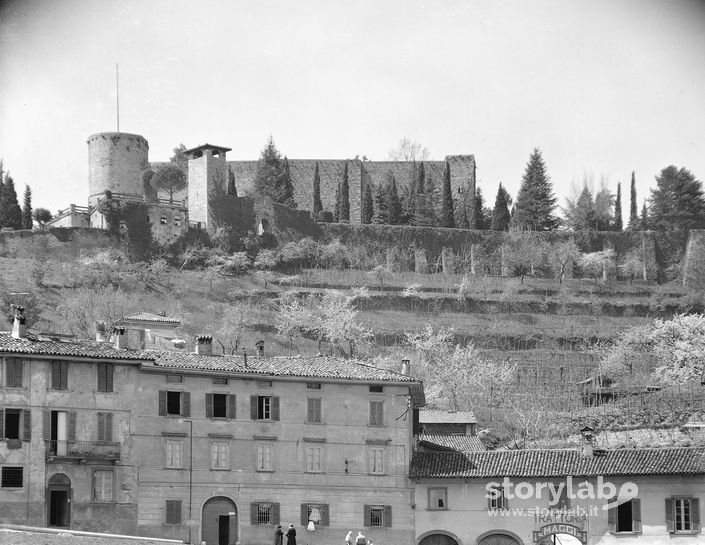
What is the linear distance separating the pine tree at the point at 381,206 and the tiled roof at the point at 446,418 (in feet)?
194

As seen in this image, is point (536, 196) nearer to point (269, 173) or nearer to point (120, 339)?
point (269, 173)

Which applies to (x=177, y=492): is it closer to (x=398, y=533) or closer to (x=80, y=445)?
(x=80, y=445)

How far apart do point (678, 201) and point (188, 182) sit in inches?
1756

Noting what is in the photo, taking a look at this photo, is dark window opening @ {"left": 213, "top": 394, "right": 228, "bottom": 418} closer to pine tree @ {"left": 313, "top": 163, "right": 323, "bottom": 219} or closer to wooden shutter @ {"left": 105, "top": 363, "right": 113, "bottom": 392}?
wooden shutter @ {"left": 105, "top": 363, "right": 113, "bottom": 392}

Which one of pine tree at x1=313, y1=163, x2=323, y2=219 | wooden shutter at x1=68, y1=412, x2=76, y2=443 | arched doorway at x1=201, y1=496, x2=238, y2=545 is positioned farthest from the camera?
pine tree at x1=313, y1=163, x2=323, y2=219

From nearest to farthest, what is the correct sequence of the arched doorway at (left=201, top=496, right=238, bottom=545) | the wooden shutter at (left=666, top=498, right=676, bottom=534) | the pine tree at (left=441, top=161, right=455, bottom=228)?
the wooden shutter at (left=666, top=498, right=676, bottom=534)
the arched doorway at (left=201, top=496, right=238, bottom=545)
the pine tree at (left=441, top=161, right=455, bottom=228)

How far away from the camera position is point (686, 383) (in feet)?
307

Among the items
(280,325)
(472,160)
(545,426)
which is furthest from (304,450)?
(472,160)

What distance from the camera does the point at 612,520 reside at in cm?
5462

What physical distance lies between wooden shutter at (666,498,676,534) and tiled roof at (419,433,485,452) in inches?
420

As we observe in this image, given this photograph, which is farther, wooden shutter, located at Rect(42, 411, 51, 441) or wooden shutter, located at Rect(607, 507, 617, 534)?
wooden shutter, located at Rect(607, 507, 617, 534)

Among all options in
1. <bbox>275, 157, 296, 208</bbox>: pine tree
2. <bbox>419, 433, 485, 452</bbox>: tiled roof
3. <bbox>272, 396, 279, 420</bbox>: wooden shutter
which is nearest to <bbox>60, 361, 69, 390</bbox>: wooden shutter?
<bbox>272, 396, 279, 420</bbox>: wooden shutter

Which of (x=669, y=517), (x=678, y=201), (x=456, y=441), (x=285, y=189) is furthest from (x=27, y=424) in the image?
(x=678, y=201)

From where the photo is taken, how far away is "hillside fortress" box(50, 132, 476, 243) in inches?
4579
